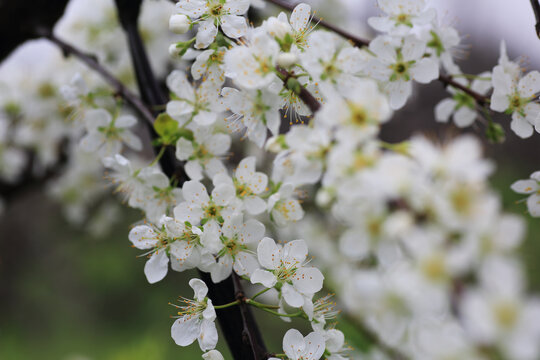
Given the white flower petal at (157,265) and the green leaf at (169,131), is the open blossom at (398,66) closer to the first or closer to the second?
Answer: the green leaf at (169,131)

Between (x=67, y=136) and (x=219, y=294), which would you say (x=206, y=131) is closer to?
(x=219, y=294)

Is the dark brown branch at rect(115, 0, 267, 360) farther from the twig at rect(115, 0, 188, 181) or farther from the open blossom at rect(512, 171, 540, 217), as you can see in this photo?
the open blossom at rect(512, 171, 540, 217)

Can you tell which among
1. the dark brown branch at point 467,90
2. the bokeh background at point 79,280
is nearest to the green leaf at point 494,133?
the dark brown branch at point 467,90

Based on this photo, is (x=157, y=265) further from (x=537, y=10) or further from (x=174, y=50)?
(x=537, y=10)

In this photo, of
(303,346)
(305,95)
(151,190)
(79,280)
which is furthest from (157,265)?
(79,280)

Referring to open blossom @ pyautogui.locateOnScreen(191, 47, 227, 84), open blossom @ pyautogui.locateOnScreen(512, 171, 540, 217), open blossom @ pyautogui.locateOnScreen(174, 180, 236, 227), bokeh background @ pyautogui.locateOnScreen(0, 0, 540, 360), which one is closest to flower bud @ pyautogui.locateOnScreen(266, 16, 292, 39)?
open blossom @ pyautogui.locateOnScreen(191, 47, 227, 84)

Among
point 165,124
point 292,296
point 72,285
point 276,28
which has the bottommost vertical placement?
point 72,285
